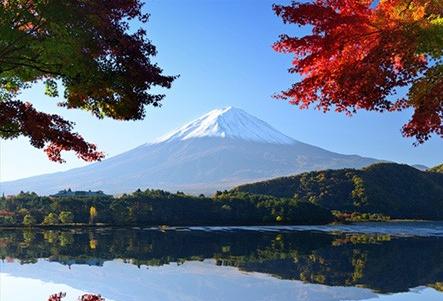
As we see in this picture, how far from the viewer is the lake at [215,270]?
26.8 m

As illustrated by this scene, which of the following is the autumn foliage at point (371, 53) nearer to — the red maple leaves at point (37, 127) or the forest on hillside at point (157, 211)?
the red maple leaves at point (37, 127)

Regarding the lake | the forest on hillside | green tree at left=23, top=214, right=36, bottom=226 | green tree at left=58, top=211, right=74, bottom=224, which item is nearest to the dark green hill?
the forest on hillside

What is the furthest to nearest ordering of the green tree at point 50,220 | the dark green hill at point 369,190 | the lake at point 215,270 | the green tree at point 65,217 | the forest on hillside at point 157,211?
the dark green hill at point 369,190 < the forest on hillside at point 157,211 < the green tree at point 65,217 < the green tree at point 50,220 < the lake at point 215,270

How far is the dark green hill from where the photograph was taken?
129 meters

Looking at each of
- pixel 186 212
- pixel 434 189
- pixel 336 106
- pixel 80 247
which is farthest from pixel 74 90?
pixel 434 189

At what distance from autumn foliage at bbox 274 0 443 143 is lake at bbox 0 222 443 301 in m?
11.6

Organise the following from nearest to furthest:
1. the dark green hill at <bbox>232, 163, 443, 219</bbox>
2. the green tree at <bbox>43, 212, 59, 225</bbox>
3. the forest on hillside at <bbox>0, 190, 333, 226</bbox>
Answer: the green tree at <bbox>43, 212, 59, 225</bbox> → the forest on hillside at <bbox>0, 190, 333, 226</bbox> → the dark green hill at <bbox>232, 163, 443, 219</bbox>

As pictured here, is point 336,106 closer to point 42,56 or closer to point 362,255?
point 42,56

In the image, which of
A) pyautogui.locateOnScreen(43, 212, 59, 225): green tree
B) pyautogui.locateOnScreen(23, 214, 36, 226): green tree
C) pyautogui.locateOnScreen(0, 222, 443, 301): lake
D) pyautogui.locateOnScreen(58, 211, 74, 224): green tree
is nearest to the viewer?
pyautogui.locateOnScreen(0, 222, 443, 301): lake

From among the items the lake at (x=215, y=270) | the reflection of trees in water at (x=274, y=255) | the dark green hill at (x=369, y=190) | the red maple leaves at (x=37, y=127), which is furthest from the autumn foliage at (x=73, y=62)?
the dark green hill at (x=369, y=190)

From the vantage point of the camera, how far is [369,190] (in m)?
135

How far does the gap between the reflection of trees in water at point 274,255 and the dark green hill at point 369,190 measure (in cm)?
6749

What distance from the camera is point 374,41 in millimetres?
14844

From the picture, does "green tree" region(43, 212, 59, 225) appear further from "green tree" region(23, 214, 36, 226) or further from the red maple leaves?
the red maple leaves
